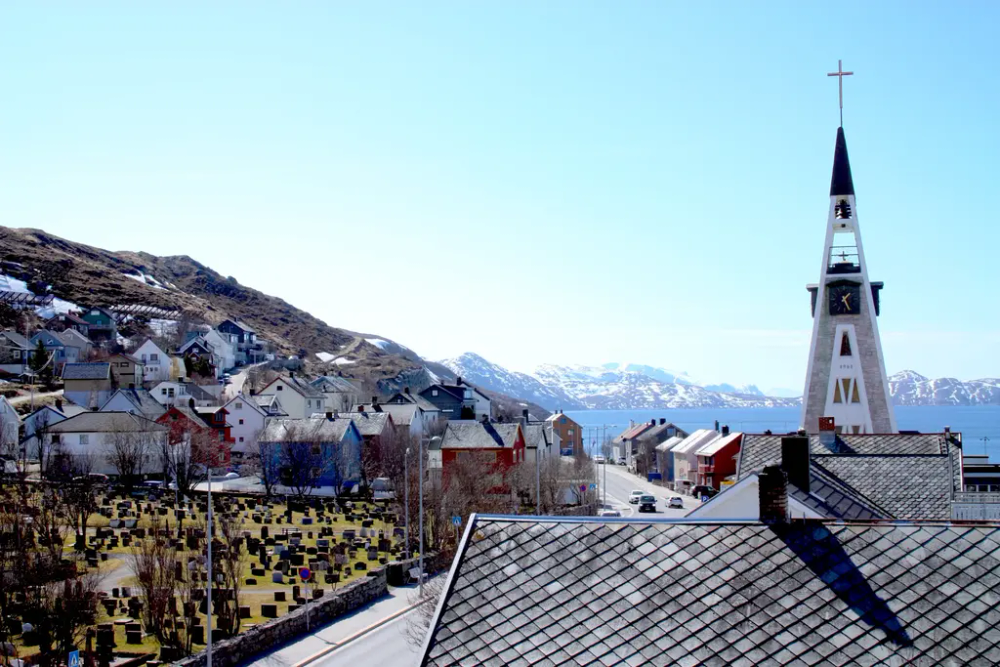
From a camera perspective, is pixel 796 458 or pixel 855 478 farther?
pixel 855 478

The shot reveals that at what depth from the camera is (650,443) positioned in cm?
11300

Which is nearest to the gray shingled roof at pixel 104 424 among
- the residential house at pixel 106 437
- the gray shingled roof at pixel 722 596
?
the residential house at pixel 106 437

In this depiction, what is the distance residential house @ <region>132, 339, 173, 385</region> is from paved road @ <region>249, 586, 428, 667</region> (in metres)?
94.7

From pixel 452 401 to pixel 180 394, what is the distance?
29.4 m

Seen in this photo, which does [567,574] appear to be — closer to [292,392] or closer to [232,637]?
[232,637]

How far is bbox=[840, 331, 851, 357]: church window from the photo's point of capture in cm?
4550

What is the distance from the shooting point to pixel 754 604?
10648mm

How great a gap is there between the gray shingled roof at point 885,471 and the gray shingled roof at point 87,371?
87.2 m

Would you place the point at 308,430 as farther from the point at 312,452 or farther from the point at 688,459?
the point at 688,459

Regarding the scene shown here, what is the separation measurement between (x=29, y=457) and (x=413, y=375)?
74819mm

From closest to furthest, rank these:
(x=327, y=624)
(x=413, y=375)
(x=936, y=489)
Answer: (x=936, y=489), (x=327, y=624), (x=413, y=375)

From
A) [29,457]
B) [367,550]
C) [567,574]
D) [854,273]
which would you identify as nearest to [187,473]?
[29,457]

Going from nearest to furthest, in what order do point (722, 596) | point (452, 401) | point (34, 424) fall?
point (722, 596) → point (34, 424) → point (452, 401)

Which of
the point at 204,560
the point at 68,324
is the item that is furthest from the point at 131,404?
the point at 68,324
